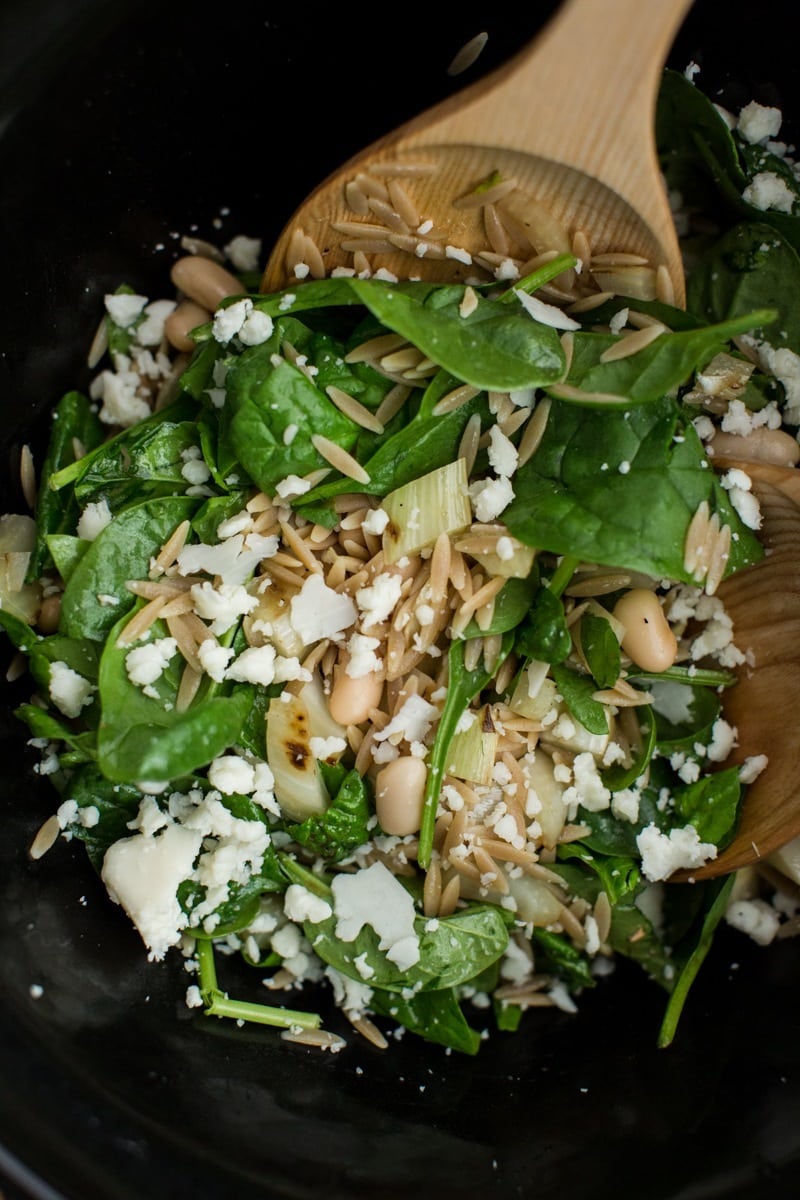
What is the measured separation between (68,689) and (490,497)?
73 cm

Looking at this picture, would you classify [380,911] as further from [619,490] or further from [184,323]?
[184,323]

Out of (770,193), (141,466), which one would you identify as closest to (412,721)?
(141,466)

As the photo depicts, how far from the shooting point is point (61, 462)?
1.88m

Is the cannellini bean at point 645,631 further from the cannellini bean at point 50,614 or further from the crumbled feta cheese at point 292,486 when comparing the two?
the cannellini bean at point 50,614

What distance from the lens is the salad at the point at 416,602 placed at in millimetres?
1680

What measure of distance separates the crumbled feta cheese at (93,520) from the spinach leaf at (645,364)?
0.74m

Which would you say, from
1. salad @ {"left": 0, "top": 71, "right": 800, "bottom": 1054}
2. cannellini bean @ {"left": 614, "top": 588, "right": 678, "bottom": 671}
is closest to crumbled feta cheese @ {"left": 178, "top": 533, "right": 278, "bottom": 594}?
salad @ {"left": 0, "top": 71, "right": 800, "bottom": 1054}

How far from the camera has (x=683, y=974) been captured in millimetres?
1887

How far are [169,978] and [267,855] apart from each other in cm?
26

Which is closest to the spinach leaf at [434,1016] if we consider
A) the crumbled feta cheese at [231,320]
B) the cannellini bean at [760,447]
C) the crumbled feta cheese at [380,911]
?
the crumbled feta cheese at [380,911]

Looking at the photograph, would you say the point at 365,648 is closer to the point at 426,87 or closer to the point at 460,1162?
the point at 460,1162

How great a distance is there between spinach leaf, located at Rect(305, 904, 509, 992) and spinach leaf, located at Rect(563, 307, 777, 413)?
0.87 metres

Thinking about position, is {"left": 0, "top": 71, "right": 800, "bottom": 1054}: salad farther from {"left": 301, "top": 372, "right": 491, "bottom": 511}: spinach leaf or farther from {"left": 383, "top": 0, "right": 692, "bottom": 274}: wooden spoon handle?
{"left": 383, "top": 0, "right": 692, "bottom": 274}: wooden spoon handle

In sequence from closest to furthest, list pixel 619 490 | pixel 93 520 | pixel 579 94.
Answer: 1. pixel 579 94
2. pixel 619 490
3. pixel 93 520
